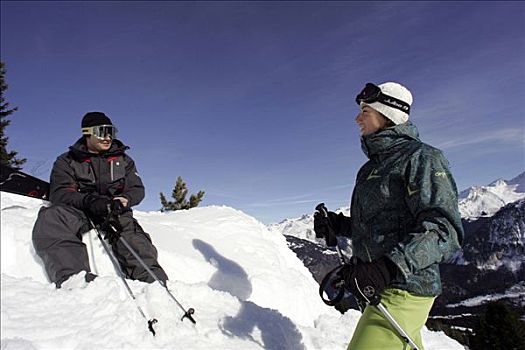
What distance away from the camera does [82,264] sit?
4.96 m

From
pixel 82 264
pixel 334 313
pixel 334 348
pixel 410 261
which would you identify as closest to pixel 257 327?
pixel 334 348

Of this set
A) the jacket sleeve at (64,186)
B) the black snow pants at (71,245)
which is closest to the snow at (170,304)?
the black snow pants at (71,245)

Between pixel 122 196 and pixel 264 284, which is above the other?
pixel 122 196

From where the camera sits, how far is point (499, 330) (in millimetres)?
46562

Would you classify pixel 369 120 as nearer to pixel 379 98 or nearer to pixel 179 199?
pixel 379 98

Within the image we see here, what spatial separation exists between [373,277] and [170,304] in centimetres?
270

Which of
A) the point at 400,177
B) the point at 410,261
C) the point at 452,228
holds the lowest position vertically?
the point at 410,261

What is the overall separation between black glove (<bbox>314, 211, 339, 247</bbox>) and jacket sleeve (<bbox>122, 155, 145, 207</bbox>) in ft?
10.8

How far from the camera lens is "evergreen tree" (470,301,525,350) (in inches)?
1775

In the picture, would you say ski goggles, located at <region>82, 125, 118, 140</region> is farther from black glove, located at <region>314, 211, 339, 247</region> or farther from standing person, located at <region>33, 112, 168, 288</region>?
black glove, located at <region>314, 211, 339, 247</region>

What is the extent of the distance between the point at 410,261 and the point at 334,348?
2632 mm

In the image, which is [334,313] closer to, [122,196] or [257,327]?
[257,327]

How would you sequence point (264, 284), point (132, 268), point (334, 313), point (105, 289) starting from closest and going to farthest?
1. point (105, 289)
2. point (132, 268)
3. point (264, 284)
4. point (334, 313)

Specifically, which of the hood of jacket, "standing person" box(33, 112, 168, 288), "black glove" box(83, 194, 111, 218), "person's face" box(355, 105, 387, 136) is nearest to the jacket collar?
"standing person" box(33, 112, 168, 288)
